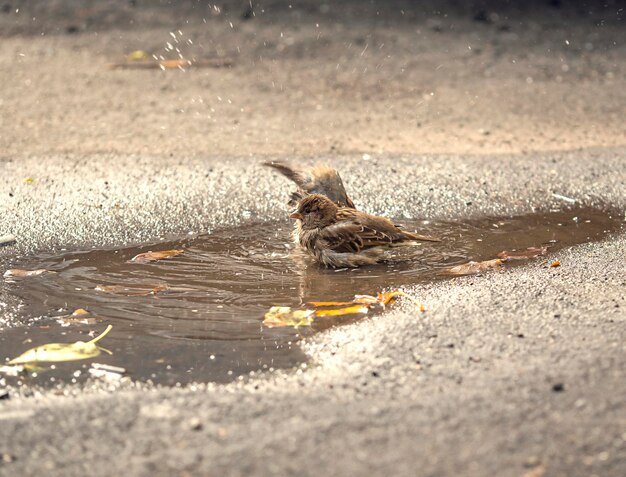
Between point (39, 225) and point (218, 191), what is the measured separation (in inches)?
58.3

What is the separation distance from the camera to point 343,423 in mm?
4207

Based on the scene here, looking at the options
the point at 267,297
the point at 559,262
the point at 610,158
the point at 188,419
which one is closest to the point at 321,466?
the point at 188,419

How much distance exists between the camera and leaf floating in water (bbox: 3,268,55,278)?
6.42 metres

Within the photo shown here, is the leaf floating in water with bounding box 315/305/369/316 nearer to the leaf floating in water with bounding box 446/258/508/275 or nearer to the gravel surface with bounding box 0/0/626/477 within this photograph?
the gravel surface with bounding box 0/0/626/477

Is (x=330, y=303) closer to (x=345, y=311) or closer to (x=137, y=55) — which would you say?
(x=345, y=311)

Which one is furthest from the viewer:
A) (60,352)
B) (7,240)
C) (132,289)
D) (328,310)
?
(7,240)

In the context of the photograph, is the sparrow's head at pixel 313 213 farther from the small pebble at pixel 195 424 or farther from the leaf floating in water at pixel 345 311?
the small pebble at pixel 195 424

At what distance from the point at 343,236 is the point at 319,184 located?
2.88ft

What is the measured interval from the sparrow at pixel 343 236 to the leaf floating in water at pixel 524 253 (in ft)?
1.66

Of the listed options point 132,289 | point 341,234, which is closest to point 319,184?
point 341,234

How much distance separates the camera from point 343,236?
680 centimetres

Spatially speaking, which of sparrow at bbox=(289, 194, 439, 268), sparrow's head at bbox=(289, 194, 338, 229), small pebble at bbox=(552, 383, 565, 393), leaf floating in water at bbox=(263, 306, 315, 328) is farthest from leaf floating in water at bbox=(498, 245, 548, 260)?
small pebble at bbox=(552, 383, 565, 393)

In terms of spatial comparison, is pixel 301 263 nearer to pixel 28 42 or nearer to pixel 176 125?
pixel 176 125

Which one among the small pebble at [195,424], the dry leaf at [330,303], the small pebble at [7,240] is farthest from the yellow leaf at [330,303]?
the small pebble at [7,240]
